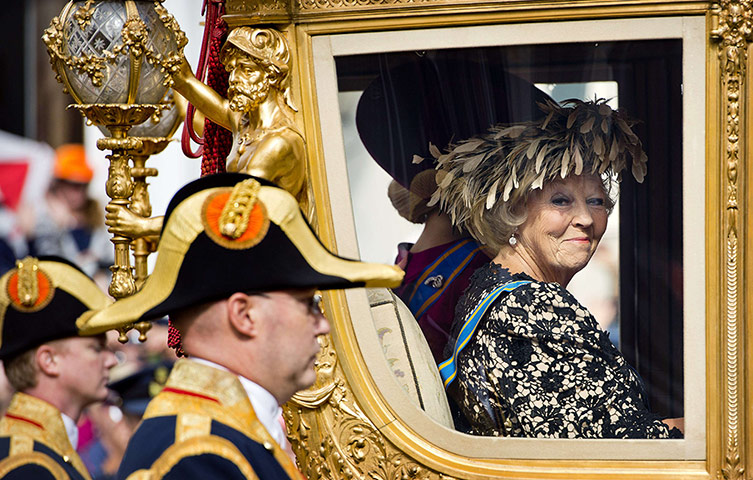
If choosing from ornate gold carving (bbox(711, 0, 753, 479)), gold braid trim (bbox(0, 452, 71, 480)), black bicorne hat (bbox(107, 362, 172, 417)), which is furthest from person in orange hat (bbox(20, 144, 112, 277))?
ornate gold carving (bbox(711, 0, 753, 479))

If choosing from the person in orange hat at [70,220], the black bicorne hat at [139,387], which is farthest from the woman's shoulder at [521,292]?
the person in orange hat at [70,220]

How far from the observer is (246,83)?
2844 mm

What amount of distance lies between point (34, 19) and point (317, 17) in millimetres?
6384

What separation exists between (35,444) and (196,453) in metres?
0.96

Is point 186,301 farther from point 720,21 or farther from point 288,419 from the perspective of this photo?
point 720,21

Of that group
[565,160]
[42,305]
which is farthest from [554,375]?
[42,305]

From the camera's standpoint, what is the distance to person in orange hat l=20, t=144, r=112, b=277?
726 cm

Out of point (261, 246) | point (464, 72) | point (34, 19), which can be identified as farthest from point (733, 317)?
point (34, 19)

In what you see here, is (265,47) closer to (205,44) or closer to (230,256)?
(205,44)

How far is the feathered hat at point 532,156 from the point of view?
287 cm

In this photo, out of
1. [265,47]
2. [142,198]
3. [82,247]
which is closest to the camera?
[265,47]

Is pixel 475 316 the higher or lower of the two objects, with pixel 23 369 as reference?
higher

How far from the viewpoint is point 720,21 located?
2773 mm

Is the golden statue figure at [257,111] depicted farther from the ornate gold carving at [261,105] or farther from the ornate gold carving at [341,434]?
the ornate gold carving at [341,434]
